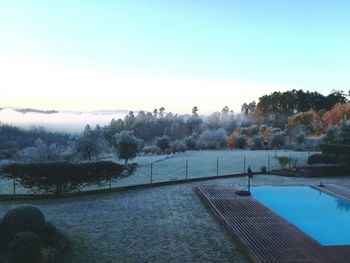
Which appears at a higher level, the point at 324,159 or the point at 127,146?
the point at 127,146

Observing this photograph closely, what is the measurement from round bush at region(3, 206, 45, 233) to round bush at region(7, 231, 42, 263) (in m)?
1.18

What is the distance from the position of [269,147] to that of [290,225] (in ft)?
118

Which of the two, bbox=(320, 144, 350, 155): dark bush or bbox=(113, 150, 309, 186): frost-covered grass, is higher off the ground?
bbox=(320, 144, 350, 155): dark bush

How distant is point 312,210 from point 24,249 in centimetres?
1231

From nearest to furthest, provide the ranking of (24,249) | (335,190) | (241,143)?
(24,249)
(335,190)
(241,143)

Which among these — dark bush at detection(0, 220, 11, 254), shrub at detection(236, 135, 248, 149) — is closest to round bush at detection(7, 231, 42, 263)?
dark bush at detection(0, 220, 11, 254)

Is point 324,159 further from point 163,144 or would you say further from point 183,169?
point 163,144

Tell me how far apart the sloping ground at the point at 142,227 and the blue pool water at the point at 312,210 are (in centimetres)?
310

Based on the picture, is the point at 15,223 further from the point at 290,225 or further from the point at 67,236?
the point at 290,225

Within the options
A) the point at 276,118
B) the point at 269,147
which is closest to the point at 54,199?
the point at 269,147

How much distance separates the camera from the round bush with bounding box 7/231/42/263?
29.0ft

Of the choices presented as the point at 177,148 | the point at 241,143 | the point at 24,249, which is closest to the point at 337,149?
the point at 241,143

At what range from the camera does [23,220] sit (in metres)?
10.4

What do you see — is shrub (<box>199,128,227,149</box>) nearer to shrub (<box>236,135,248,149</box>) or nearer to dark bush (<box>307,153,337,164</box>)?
shrub (<box>236,135,248,149</box>)
